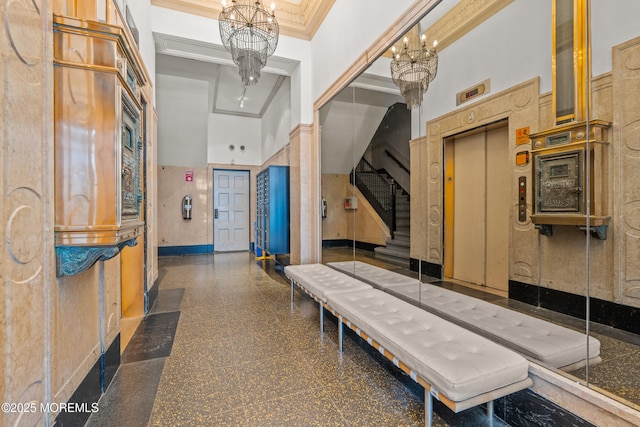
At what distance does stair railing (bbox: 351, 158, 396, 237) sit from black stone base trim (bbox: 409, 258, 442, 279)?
0.48 m

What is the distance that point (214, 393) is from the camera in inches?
77.6

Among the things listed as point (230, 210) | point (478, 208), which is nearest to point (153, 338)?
point (478, 208)

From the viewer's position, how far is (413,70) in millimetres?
2824

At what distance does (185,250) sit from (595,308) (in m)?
8.60

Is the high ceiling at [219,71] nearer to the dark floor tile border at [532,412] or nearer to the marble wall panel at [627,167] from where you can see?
the marble wall panel at [627,167]

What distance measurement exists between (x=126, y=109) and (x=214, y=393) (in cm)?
194

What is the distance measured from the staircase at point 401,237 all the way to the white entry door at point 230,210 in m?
6.51

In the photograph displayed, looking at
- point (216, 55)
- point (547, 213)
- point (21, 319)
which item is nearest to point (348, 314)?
point (547, 213)

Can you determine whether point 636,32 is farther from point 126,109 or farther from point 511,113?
point 126,109

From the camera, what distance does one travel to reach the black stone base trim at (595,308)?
1.48 meters

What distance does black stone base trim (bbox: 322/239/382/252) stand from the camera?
3625 millimetres

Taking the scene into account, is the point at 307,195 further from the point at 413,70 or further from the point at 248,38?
the point at 413,70

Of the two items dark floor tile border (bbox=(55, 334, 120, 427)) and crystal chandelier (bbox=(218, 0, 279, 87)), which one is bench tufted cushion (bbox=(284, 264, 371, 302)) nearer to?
dark floor tile border (bbox=(55, 334, 120, 427))

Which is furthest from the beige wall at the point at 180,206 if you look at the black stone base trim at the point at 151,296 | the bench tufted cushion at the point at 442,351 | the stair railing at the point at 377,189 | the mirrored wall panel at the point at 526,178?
the bench tufted cushion at the point at 442,351
